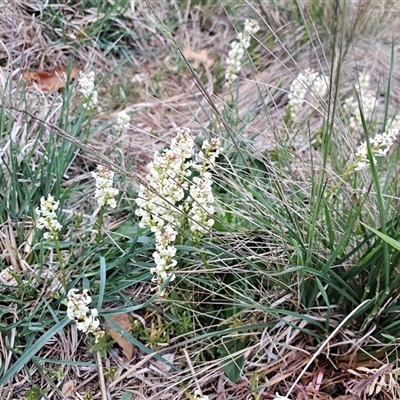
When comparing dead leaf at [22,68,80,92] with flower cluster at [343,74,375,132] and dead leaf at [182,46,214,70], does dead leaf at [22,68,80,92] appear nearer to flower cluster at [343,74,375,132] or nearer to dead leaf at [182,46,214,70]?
dead leaf at [182,46,214,70]

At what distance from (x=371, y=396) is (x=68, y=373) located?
0.89 metres

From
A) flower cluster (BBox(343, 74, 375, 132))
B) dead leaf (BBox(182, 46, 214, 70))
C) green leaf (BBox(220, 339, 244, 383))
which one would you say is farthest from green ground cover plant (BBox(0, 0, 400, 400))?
dead leaf (BBox(182, 46, 214, 70))

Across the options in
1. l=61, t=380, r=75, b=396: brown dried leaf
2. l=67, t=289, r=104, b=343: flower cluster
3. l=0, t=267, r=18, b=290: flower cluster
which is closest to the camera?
l=67, t=289, r=104, b=343: flower cluster

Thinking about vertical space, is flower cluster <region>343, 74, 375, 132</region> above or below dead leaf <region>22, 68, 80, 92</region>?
above

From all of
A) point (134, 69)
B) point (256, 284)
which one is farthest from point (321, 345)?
point (134, 69)

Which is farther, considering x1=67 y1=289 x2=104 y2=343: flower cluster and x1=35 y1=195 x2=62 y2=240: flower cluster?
x1=35 y1=195 x2=62 y2=240: flower cluster

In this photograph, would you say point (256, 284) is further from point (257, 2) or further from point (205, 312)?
point (257, 2)

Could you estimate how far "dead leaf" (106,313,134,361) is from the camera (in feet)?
5.71

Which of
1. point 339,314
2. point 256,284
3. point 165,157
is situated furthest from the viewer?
point 256,284

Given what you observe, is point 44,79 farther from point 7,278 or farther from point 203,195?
point 203,195

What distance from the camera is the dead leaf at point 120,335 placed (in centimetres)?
174

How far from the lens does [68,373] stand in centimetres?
171

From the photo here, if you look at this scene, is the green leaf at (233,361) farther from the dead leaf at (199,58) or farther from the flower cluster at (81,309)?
the dead leaf at (199,58)

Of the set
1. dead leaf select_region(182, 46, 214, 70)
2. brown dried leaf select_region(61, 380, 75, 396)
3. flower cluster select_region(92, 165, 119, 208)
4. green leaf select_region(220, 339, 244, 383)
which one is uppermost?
flower cluster select_region(92, 165, 119, 208)
